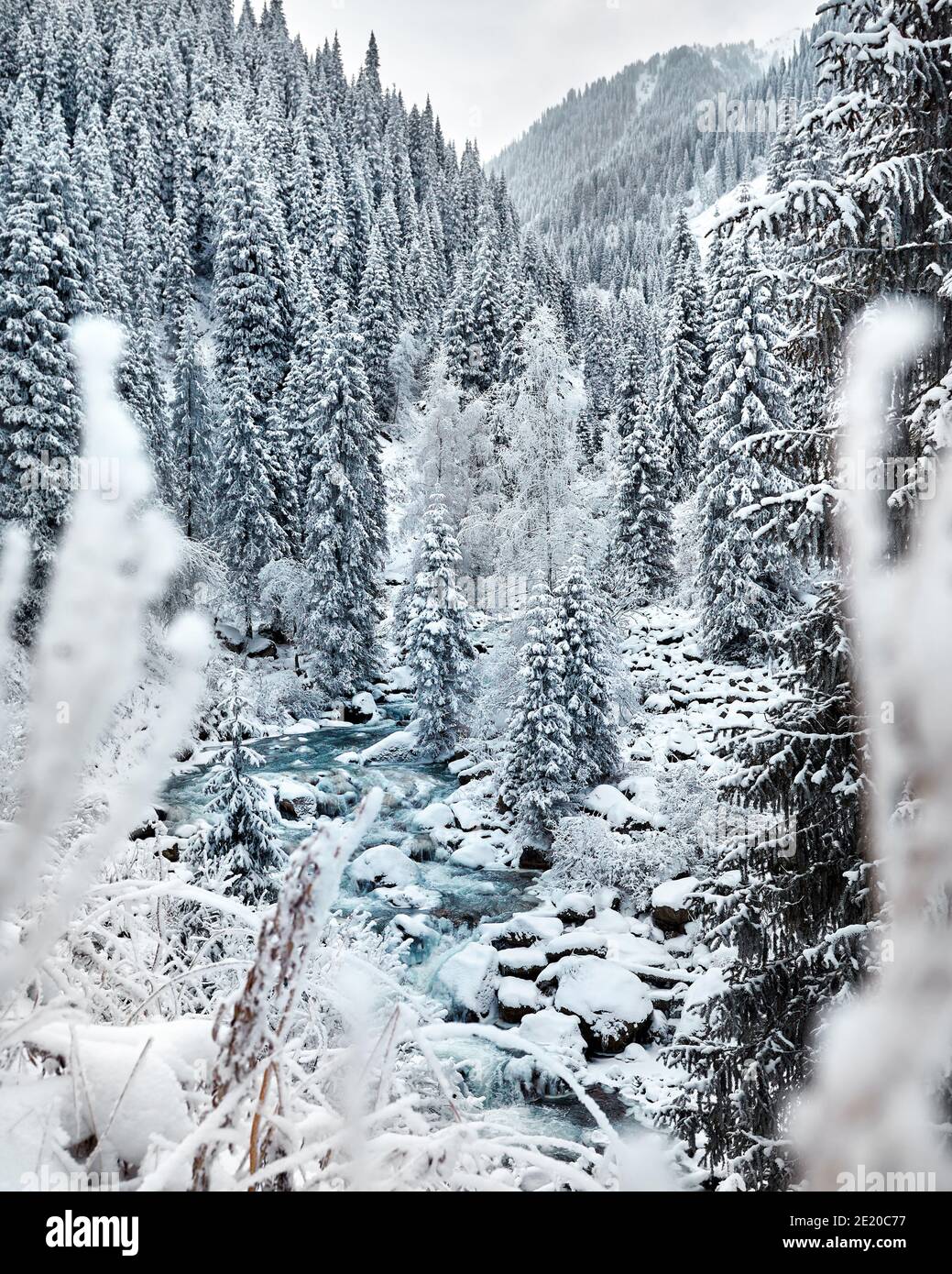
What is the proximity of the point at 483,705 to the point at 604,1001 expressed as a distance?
9087mm

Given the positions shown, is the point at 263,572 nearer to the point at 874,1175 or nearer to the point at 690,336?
the point at 690,336

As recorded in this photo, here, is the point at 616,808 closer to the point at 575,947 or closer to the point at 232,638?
the point at 575,947

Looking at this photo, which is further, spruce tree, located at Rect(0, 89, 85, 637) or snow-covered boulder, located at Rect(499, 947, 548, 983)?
spruce tree, located at Rect(0, 89, 85, 637)

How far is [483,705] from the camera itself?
18.0 m

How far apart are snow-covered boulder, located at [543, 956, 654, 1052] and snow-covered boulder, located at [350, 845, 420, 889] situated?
4072 millimetres

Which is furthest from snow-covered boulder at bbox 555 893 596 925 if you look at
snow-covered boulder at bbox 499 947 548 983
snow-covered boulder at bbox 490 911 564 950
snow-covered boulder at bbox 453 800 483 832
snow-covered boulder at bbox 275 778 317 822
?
Result: snow-covered boulder at bbox 275 778 317 822

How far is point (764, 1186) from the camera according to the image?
161 inches

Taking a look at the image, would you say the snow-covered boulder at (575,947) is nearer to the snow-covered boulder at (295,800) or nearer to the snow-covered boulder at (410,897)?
the snow-covered boulder at (410,897)

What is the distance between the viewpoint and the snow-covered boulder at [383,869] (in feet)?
43.7

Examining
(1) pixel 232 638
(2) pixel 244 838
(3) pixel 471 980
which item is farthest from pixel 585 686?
(1) pixel 232 638

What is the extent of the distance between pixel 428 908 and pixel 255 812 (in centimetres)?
471

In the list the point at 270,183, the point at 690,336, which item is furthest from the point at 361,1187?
the point at 270,183

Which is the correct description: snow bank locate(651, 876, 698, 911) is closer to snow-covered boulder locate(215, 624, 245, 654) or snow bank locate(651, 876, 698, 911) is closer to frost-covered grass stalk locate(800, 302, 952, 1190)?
frost-covered grass stalk locate(800, 302, 952, 1190)

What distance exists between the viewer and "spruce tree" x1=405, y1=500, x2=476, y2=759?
19766 mm
